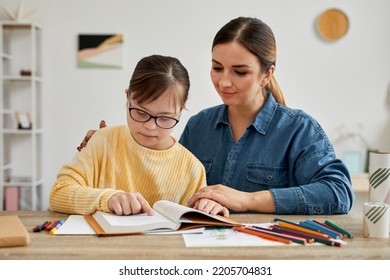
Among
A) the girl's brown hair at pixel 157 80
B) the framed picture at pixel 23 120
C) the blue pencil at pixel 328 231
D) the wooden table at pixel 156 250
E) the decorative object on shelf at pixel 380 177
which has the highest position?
the girl's brown hair at pixel 157 80

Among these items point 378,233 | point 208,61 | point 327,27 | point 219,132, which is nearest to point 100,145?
point 219,132

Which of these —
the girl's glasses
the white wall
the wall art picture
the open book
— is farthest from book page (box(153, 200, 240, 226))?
the wall art picture

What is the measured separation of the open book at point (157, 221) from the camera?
1095 millimetres

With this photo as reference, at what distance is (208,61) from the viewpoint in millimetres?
4570

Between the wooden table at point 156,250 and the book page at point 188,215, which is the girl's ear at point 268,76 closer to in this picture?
the book page at point 188,215

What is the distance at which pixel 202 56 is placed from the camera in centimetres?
455

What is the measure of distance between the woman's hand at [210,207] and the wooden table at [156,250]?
18 centimetres

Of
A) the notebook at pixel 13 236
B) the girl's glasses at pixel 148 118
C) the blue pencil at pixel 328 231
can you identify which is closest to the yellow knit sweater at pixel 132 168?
the girl's glasses at pixel 148 118

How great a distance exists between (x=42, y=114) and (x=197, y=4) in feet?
5.10

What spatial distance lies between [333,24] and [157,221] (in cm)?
385

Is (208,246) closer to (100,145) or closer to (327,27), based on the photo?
(100,145)

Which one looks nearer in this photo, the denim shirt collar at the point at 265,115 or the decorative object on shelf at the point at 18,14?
the denim shirt collar at the point at 265,115

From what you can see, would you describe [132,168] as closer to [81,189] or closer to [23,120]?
[81,189]

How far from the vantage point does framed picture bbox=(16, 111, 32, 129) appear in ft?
14.7
